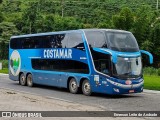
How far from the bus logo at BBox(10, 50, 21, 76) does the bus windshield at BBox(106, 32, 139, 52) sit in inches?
371

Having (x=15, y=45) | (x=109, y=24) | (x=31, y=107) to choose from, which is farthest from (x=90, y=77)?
(x=109, y=24)

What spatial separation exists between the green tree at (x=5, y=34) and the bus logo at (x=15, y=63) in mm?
35579

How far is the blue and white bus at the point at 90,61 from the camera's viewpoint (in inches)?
769

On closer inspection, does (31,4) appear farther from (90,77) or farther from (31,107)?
(31,107)

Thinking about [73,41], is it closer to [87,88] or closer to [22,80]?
[87,88]

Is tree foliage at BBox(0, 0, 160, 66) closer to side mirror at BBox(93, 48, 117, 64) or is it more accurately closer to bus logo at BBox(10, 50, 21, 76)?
bus logo at BBox(10, 50, 21, 76)

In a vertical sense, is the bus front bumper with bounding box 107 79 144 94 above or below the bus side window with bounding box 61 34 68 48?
below

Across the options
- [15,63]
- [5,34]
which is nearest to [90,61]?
[15,63]

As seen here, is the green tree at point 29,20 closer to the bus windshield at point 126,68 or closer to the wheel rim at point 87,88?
the wheel rim at point 87,88

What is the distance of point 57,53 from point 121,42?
14.4 feet

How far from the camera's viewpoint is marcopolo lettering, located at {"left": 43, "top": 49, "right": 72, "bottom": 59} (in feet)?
72.6

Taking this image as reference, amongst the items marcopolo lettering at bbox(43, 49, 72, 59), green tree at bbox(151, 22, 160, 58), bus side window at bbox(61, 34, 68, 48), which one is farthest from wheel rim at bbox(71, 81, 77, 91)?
green tree at bbox(151, 22, 160, 58)

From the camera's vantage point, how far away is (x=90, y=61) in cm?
2034

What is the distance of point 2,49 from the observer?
65.8 metres
